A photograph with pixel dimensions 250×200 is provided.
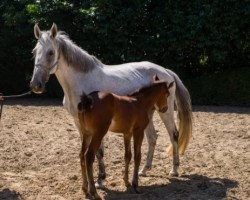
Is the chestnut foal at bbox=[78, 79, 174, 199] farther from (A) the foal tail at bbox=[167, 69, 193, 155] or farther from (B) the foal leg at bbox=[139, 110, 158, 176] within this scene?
(A) the foal tail at bbox=[167, 69, 193, 155]

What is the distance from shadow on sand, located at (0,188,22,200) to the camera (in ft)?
16.1

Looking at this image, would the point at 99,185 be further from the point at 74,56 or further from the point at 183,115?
the point at 183,115

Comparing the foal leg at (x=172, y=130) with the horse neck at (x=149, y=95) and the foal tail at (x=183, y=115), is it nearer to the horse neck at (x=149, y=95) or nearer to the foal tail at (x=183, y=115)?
the foal tail at (x=183, y=115)

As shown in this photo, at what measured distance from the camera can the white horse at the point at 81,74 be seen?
193 inches

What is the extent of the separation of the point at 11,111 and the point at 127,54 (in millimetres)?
3462

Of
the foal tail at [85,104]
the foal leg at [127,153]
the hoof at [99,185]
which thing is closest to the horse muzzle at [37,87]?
the foal tail at [85,104]

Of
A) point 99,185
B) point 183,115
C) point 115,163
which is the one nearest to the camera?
point 99,185

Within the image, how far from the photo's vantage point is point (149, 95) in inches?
207

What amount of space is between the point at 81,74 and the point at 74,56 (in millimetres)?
212

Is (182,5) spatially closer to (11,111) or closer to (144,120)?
(11,111)

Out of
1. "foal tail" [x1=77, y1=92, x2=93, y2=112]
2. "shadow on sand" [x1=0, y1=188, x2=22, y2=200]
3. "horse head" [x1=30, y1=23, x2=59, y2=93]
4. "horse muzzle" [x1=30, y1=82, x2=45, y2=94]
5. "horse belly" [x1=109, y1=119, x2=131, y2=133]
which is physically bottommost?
"shadow on sand" [x1=0, y1=188, x2=22, y2=200]

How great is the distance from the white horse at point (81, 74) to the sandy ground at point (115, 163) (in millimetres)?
371

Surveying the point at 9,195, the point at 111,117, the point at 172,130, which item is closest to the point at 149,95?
the point at 111,117

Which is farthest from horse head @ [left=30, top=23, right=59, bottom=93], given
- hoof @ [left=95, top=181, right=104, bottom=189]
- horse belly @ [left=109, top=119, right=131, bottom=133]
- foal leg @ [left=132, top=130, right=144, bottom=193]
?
hoof @ [left=95, top=181, right=104, bottom=189]
